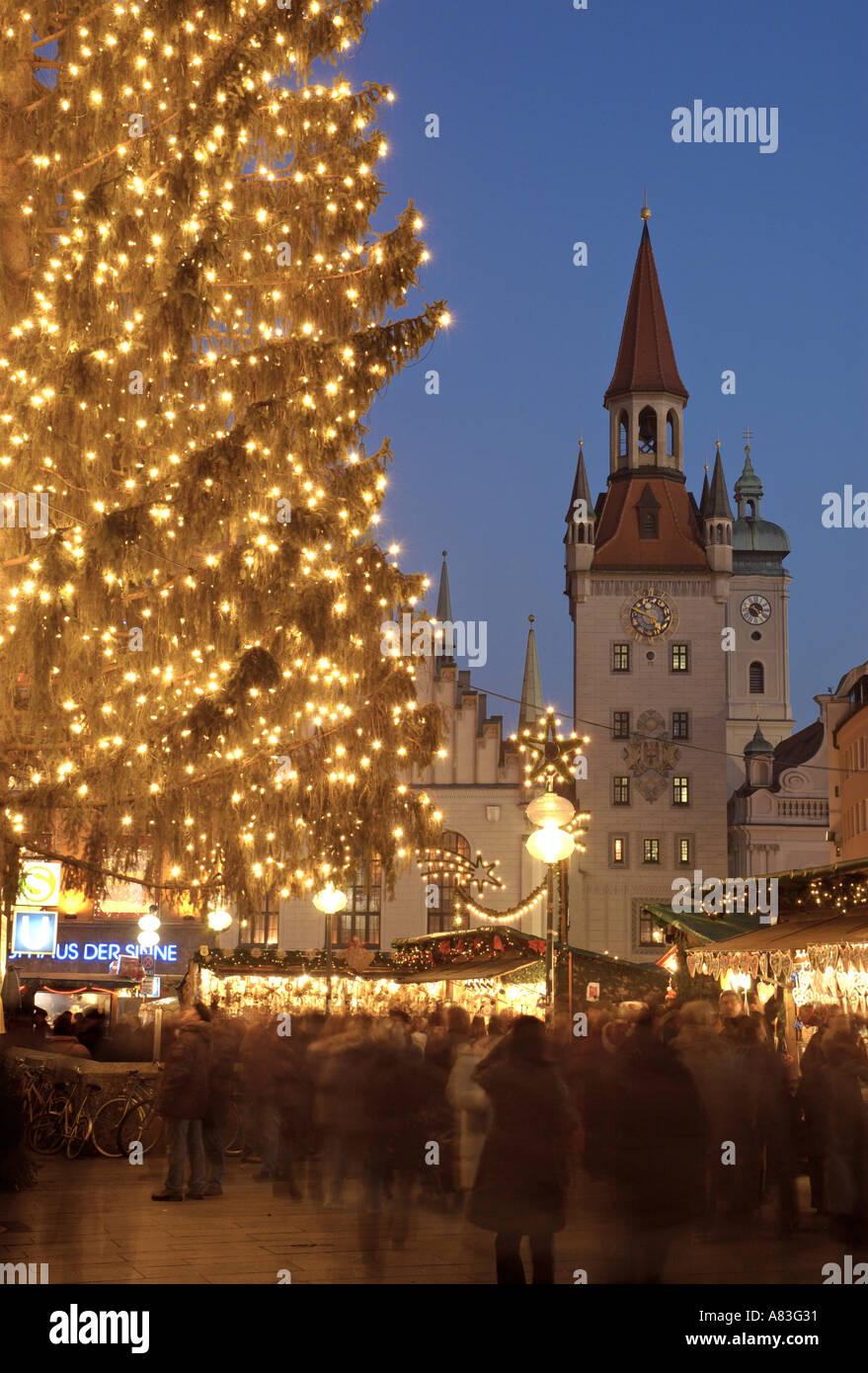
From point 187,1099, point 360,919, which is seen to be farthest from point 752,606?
point 187,1099

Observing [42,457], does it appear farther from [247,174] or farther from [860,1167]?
[860,1167]

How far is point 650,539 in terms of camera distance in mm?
69000

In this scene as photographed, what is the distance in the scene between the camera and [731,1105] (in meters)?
10.7

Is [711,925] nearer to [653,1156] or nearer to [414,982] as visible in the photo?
[414,982]

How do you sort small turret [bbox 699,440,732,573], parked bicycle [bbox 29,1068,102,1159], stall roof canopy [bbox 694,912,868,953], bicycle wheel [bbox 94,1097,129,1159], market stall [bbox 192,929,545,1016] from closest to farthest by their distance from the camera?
stall roof canopy [bbox 694,912,868,953] → parked bicycle [bbox 29,1068,102,1159] → bicycle wheel [bbox 94,1097,129,1159] → market stall [bbox 192,929,545,1016] → small turret [bbox 699,440,732,573]

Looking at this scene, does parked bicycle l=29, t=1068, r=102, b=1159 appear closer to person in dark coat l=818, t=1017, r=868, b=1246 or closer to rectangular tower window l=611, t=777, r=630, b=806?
person in dark coat l=818, t=1017, r=868, b=1246

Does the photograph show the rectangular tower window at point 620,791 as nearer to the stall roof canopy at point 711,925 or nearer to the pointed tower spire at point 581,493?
the pointed tower spire at point 581,493

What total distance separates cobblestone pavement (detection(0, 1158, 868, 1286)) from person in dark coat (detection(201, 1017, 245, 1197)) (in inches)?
9.6

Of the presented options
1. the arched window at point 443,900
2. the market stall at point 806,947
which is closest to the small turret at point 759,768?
the arched window at point 443,900

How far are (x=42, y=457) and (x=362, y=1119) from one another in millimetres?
5447

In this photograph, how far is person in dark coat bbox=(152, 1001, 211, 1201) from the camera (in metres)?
12.3

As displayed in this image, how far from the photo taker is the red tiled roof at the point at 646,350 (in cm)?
7250

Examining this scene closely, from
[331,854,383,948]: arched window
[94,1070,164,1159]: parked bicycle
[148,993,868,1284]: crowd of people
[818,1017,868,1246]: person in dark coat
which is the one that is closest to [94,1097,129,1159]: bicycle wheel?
[94,1070,164,1159]: parked bicycle

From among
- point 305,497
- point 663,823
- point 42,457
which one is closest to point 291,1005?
point 305,497
